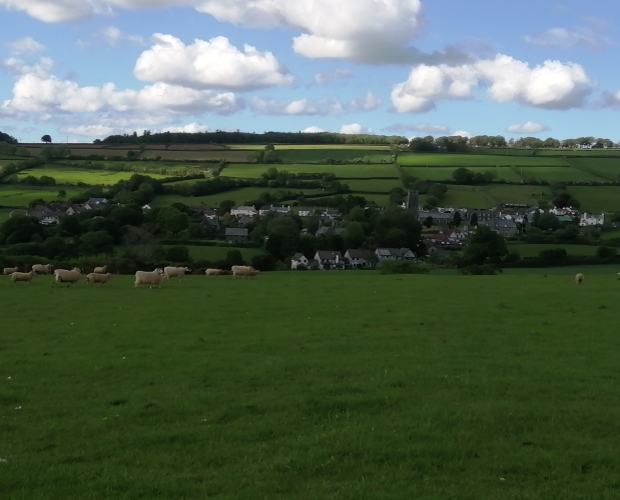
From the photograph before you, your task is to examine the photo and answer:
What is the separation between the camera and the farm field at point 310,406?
25.1ft

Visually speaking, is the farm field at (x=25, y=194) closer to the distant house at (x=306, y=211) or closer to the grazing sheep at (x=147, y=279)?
the distant house at (x=306, y=211)

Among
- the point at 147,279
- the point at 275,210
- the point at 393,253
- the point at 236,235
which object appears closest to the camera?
the point at 147,279

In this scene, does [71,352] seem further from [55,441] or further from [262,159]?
[262,159]

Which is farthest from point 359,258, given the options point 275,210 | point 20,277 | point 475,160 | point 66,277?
point 475,160

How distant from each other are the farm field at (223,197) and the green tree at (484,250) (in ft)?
155

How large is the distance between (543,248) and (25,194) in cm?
6985

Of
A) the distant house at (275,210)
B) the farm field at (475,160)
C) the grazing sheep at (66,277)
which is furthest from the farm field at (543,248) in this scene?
the farm field at (475,160)

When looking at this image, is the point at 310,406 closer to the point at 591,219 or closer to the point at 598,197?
the point at 591,219

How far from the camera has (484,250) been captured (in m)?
61.1

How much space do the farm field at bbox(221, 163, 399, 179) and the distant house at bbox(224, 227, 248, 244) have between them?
3515 centimetres

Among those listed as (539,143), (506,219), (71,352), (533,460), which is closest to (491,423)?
(533,460)

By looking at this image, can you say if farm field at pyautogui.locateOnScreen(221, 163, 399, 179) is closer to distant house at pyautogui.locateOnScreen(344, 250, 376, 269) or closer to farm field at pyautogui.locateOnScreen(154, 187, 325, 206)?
farm field at pyautogui.locateOnScreen(154, 187, 325, 206)

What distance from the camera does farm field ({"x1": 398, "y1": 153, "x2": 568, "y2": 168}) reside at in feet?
411

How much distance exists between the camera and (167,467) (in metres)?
7.97
